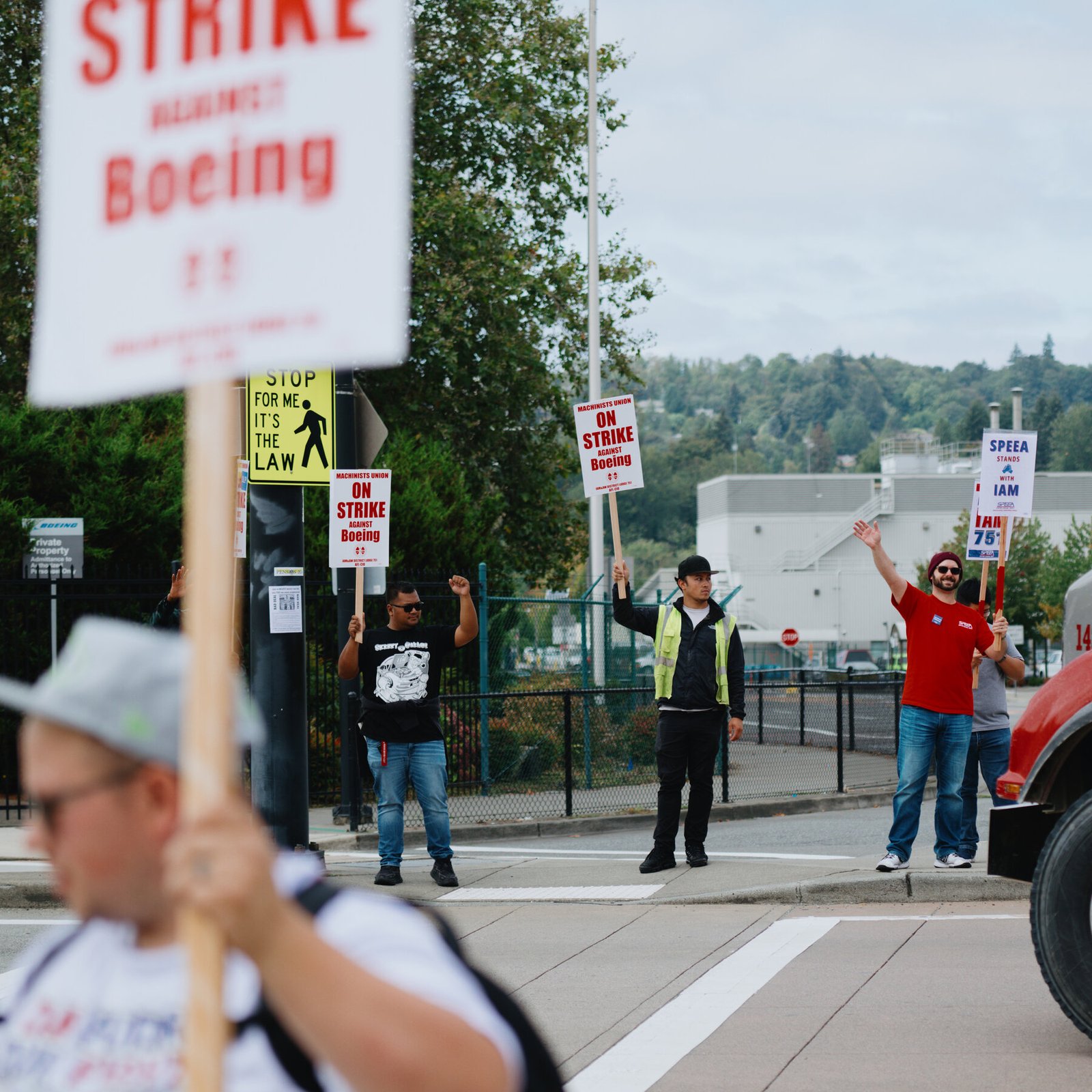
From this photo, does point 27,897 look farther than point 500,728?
No

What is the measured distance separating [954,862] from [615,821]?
5.44 m

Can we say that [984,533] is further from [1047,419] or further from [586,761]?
[1047,419]

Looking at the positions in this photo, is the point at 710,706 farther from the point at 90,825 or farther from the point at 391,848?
the point at 90,825

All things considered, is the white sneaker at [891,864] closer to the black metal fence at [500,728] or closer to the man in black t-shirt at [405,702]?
the man in black t-shirt at [405,702]

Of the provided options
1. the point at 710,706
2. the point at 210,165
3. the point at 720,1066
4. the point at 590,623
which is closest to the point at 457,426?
the point at 590,623

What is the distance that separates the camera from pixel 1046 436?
18488cm

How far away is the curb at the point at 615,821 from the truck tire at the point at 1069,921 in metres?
7.76

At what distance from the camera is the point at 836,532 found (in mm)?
91312

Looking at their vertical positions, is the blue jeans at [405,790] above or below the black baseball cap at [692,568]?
below

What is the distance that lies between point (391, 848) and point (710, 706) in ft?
7.55

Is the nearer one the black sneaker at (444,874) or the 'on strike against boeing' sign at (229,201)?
the 'on strike against boeing' sign at (229,201)

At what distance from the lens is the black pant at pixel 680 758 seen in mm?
11258

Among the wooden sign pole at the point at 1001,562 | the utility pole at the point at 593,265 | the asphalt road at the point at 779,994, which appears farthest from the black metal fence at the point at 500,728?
the utility pole at the point at 593,265

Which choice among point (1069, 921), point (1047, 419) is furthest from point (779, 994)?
point (1047, 419)
